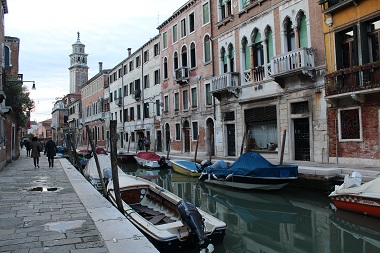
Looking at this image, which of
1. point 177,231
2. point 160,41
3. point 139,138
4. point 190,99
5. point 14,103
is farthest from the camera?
point 139,138

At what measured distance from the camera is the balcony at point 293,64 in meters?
12.8

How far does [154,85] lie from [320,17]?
53.1 ft

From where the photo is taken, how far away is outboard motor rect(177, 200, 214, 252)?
5.10m

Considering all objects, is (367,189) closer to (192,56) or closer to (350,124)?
(350,124)

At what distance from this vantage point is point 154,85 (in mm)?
26953

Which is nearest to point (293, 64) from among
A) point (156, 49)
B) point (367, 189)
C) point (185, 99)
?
point (367, 189)

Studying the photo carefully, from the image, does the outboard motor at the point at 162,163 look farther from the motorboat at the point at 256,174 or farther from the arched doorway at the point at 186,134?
the motorboat at the point at 256,174

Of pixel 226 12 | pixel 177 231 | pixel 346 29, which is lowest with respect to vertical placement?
pixel 177 231

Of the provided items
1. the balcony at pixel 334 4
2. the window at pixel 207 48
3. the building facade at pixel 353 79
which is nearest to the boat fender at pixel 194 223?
the building facade at pixel 353 79

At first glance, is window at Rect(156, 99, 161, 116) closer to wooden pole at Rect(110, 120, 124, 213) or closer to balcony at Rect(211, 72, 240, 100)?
balcony at Rect(211, 72, 240, 100)

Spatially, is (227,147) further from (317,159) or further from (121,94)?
(121,94)

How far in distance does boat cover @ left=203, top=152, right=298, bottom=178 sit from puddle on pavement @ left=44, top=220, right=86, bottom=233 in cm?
681

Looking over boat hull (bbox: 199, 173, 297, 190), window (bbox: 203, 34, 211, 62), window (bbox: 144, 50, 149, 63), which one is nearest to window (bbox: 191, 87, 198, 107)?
window (bbox: 203, 34, 211, 62)

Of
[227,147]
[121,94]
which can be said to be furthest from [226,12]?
[121,94]
